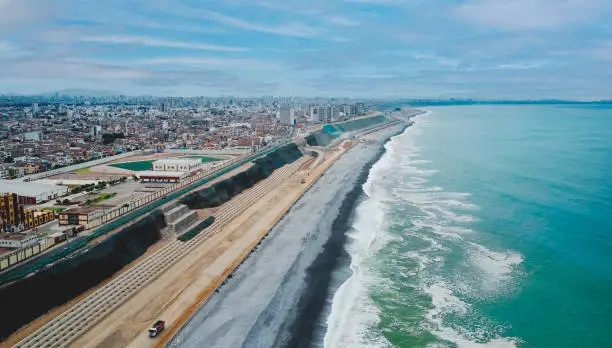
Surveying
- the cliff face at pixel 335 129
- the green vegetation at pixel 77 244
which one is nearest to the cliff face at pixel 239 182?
the green vegetation at pixel 77 244

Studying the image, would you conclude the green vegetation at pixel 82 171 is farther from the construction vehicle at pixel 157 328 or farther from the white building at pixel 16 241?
the construction vehicle at pixel 157 328

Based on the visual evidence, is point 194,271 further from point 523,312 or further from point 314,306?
point 523,312

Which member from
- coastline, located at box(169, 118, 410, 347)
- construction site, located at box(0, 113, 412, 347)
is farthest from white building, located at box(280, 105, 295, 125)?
coastline, located at box(169, 118, 410, 347)

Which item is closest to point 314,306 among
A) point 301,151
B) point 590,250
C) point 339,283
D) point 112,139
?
point 339,283

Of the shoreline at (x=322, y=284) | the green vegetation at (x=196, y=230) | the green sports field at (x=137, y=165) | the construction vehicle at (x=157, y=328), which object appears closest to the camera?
the construction vehicle at (x=157, y=328)

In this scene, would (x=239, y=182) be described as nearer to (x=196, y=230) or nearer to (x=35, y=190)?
(x=196, y=230)

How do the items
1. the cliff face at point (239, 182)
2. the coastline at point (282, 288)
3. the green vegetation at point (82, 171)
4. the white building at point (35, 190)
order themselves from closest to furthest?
the coastline at point (282, 288) < the white building at point (35, 190) < the cliff face at point (239, 182) < the green vegetation at point (82, 171)
